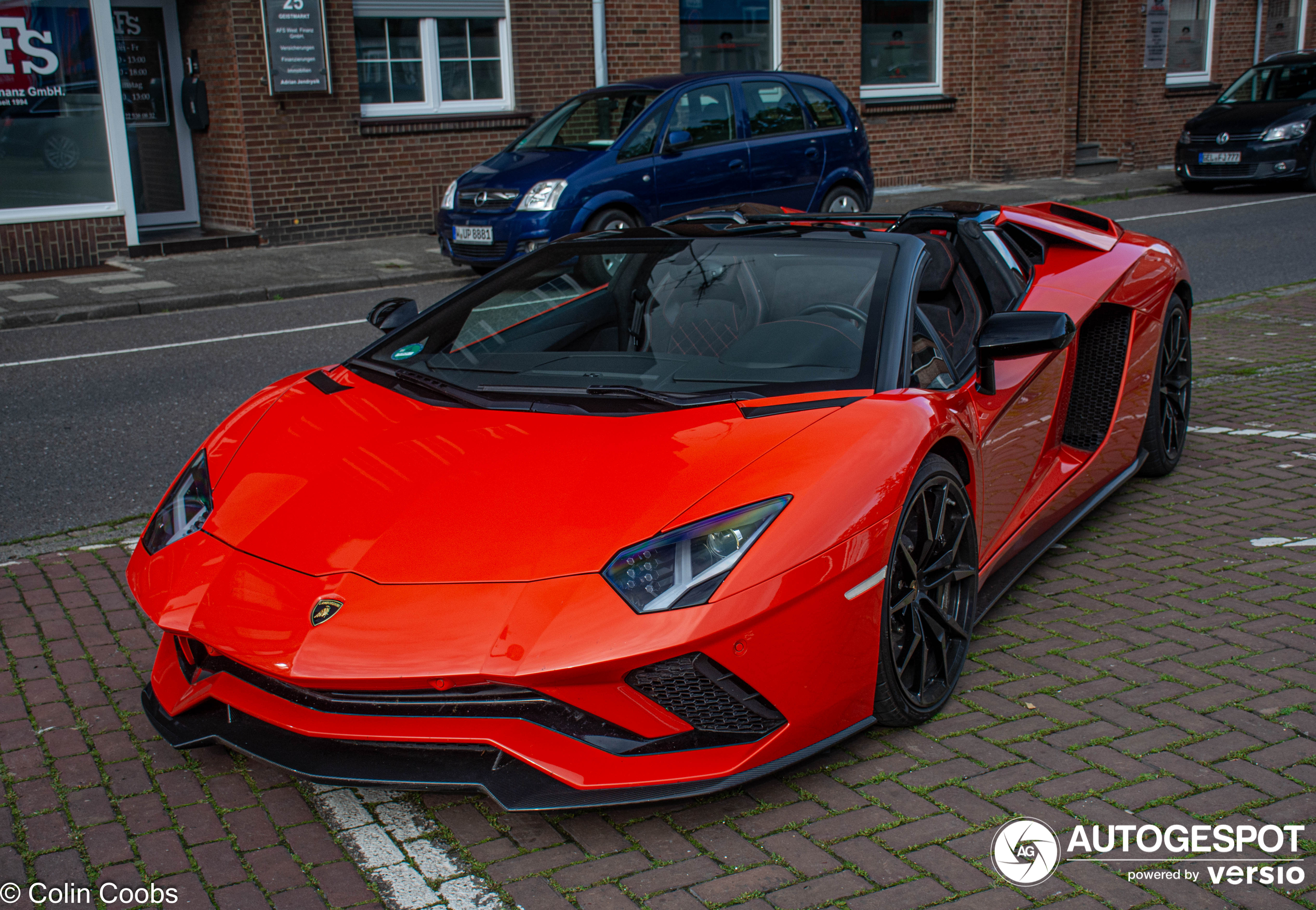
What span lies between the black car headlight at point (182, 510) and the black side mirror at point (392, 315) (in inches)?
40.4

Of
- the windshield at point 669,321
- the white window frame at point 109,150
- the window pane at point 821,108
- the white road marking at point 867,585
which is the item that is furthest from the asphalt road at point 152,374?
the window pane at point 821,108

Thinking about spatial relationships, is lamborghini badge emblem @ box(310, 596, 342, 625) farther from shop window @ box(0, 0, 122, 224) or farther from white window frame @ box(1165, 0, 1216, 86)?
white window frame @ box(1165, 0, 1216, 86)

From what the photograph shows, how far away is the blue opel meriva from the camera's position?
11.9 meters

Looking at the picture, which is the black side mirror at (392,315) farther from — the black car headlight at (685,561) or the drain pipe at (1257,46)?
the drain pipe at (1257,46)

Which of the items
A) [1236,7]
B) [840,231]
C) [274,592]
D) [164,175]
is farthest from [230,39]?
[1236,7]

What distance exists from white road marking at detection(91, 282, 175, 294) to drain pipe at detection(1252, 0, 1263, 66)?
21.8 metres

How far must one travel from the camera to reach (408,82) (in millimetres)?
15750

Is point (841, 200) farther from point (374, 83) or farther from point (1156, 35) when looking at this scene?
point (1156, 35)

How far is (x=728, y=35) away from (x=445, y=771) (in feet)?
56.3

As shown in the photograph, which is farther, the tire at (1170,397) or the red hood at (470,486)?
the tire at (1170,397)

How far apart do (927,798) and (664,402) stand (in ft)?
4.11

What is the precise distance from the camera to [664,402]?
3539mm

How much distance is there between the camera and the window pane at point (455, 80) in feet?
52.6

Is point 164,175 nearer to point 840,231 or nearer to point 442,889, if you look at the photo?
point 840,231
